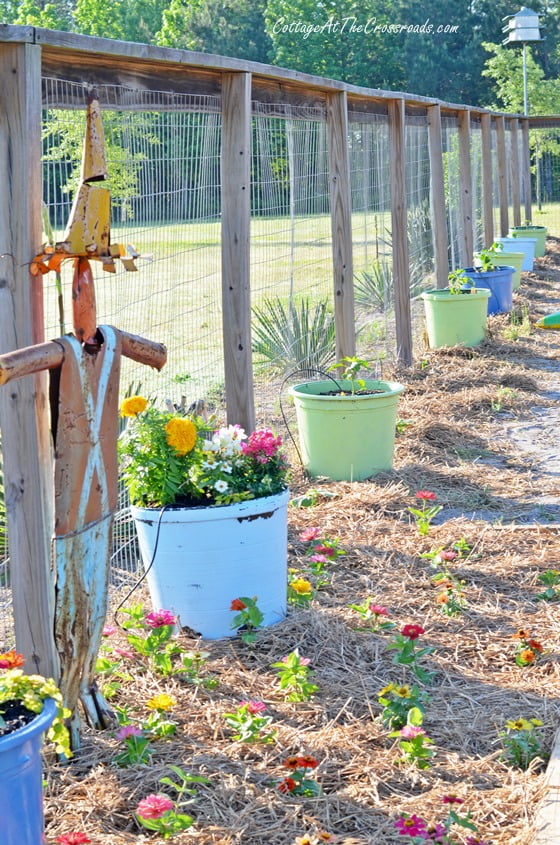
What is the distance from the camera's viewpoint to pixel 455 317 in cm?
890

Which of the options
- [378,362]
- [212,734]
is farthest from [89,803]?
[378,362]

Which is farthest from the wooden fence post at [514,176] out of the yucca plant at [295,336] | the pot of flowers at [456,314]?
the yucca plant at [295,336]

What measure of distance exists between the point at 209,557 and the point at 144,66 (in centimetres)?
174

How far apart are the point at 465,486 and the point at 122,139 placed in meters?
2.55

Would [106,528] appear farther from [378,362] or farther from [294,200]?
[378,362]

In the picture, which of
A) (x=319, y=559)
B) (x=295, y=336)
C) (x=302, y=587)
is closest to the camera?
(x=302, y=587)

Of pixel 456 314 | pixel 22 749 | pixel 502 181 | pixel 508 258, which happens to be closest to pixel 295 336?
pixel 456 314

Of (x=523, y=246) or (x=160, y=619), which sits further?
(x=523, y=246)

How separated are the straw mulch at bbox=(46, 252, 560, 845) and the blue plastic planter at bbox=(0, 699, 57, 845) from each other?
0.32 m

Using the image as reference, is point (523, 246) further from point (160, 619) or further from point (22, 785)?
point (22, 785)

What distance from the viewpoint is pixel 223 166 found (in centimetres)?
468

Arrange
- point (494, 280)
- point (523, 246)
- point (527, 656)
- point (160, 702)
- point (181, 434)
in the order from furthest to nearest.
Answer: point (523, 246) → point (494, 280) → point (181, 434) → point (527, 656) → point (160, 702)

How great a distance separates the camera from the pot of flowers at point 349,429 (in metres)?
5.43

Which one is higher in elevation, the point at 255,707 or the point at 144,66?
the point at 144,66
